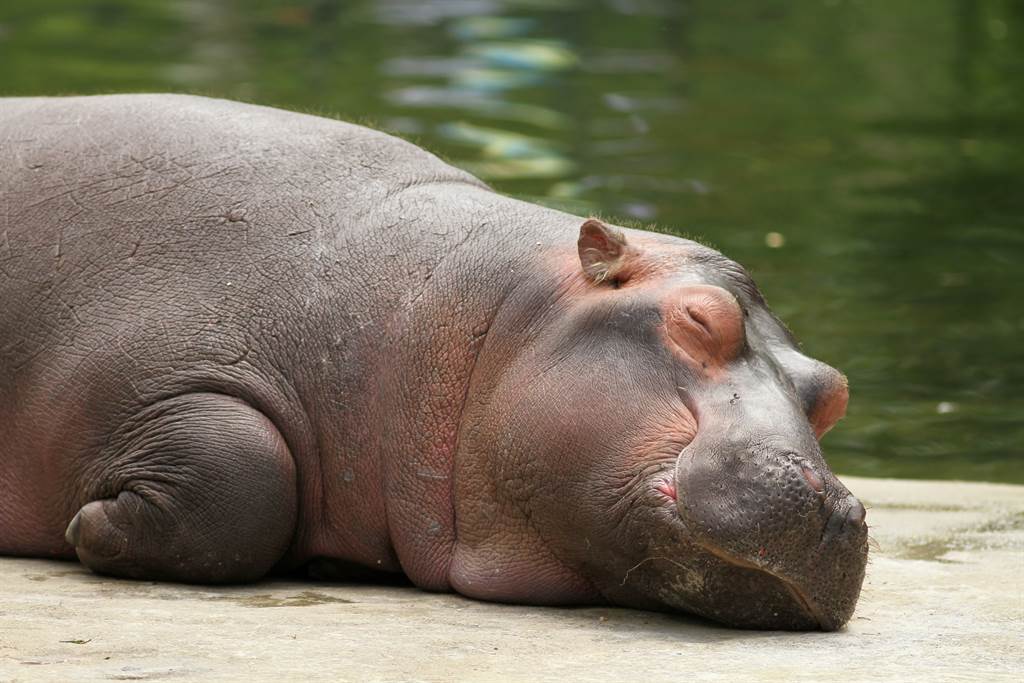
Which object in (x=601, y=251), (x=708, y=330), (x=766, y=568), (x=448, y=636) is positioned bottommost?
(x=448, y=636)

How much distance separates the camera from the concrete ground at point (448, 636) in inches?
151

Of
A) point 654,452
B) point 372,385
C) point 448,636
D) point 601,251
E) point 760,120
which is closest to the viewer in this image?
point 448,636

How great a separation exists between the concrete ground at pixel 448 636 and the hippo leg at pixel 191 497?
0.07m

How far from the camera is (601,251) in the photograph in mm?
4848

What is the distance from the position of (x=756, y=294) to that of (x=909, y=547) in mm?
1249

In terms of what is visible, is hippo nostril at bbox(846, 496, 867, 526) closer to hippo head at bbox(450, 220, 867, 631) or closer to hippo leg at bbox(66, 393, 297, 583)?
hippo head at bbox(450, 220, 867, 631)

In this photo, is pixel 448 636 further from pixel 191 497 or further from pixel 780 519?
pixel 191 497

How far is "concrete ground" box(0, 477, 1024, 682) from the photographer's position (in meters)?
3.85

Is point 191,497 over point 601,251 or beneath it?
beneath

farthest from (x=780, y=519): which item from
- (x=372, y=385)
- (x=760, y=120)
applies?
(x=760, y=120)

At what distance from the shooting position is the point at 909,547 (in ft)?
18.9

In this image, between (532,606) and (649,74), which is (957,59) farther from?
(532,606)

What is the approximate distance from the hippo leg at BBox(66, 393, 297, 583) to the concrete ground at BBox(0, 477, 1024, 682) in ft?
0.23

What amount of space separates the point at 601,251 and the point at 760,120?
37.5ft
